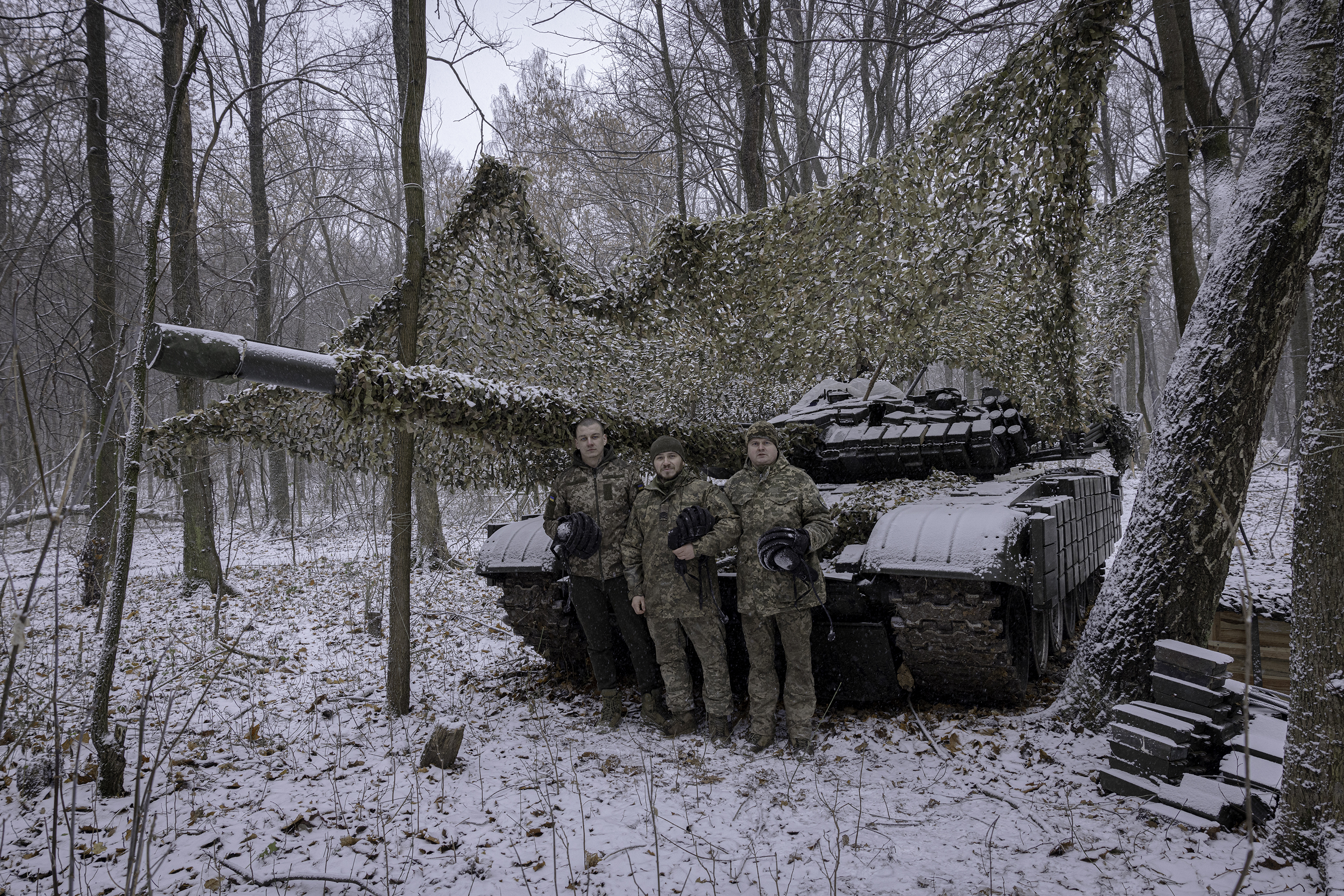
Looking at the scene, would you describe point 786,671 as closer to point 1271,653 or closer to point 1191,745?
point 1191,745

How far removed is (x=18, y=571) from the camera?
36.0 ft

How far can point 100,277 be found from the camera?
7219 mm

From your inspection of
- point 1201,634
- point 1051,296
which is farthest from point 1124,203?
point 1201,634

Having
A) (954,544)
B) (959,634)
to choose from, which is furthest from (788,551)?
(959,634)

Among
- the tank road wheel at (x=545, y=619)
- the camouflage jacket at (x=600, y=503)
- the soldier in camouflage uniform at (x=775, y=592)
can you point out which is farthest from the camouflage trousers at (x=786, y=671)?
the tank road wheel at (x=545, y=619)

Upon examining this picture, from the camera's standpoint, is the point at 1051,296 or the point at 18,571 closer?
the point at 1051,296

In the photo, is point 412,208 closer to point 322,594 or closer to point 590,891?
point 590,891

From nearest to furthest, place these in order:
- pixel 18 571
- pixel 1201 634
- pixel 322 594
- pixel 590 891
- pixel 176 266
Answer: pixel 590 891 < pixel 1201 634 < pixel 176 266 < pixel 322 594 < pixel 18 571

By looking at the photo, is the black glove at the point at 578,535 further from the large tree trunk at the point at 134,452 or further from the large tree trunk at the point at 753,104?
the large tree trunk at the point at 753,104

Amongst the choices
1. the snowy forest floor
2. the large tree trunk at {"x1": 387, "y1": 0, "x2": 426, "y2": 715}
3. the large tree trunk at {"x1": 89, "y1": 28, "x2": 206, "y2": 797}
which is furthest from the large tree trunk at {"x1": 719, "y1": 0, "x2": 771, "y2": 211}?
the large tree trunk at {"x1": 89, "y1": 28, "x2": 206, "y2": 797}

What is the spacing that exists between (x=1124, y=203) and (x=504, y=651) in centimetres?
743

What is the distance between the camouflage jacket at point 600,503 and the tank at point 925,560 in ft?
1.40

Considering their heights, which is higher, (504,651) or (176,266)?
(176,266)

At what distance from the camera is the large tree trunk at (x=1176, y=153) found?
600 centimetres
